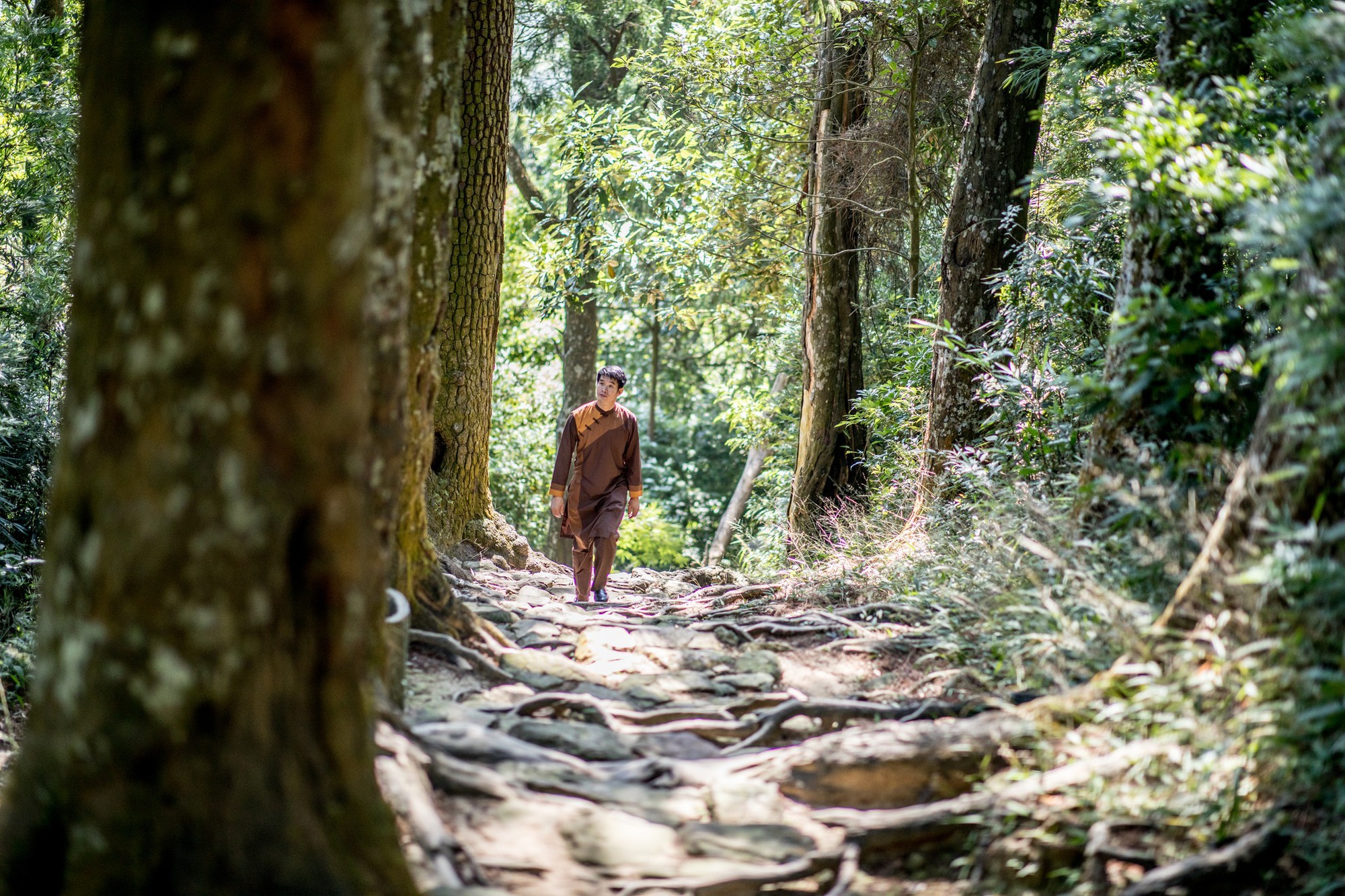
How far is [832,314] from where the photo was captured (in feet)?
40.3

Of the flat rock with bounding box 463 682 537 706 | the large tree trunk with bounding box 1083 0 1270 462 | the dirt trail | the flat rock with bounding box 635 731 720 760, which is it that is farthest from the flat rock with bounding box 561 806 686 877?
the large tree trunk with bounding box 1083 0 1270 462

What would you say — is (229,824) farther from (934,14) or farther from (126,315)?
(934,14)

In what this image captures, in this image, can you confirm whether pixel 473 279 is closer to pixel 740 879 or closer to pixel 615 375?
pixel 615 375

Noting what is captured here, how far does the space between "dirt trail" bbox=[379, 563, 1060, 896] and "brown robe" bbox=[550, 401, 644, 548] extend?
3411mm

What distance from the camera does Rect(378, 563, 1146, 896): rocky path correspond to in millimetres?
3551

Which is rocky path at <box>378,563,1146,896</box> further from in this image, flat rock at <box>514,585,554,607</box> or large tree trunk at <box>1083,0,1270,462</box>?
flat rock at <box>514,585,554,607</box>

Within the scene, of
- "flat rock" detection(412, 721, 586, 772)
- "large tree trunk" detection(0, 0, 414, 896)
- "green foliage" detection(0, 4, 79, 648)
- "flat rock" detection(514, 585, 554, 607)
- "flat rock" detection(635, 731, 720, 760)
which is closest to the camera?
"large tree trunk" detection(0, 0, 414, 896)

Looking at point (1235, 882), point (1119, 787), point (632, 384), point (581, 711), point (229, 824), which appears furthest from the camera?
point (632, 384)

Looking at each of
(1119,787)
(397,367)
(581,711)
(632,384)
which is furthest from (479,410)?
(632,384)

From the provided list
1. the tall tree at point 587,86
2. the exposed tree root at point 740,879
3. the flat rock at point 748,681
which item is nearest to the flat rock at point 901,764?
the exposed tree root at point 740,879

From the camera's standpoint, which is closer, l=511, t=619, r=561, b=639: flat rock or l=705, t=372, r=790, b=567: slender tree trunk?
l=511, t=619, r=561, b=639: flat rock

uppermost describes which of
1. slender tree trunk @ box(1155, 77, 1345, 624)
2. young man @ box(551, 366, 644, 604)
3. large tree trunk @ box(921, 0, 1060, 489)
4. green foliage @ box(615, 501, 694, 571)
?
large tree trunk @ box(921, 0, 1060, 489)

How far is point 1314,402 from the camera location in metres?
3.73

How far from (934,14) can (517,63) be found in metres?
10.3
